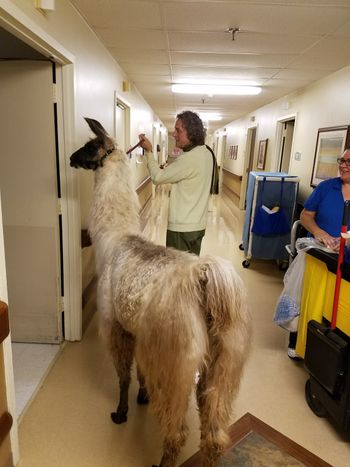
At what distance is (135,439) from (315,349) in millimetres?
1164

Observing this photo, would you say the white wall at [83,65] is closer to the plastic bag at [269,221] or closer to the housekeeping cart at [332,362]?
the housekeeping cart at [332,362]

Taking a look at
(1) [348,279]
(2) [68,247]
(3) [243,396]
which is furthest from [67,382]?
(1) [348,279]

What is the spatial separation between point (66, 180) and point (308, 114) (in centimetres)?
388

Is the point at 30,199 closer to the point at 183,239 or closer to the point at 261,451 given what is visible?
the point at 183,239

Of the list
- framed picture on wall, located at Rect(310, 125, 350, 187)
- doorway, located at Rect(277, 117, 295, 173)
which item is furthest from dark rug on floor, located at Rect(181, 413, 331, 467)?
doorway, located at Rect(277, 117, 295, 173)

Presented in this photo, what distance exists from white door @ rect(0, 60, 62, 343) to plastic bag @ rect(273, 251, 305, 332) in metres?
1.72

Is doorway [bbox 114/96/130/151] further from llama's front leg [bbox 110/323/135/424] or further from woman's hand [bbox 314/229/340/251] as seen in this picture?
llama's front leg [bbox 110/323/135/424]

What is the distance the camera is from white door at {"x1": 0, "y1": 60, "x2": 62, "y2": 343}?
2152 mm

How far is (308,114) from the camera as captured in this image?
4.67m

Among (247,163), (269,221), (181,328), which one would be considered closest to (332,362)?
(181,328)

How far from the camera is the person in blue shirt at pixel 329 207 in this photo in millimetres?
2250

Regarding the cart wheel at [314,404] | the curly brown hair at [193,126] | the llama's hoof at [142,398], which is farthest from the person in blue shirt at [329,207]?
the llama's hoof at [142,398]

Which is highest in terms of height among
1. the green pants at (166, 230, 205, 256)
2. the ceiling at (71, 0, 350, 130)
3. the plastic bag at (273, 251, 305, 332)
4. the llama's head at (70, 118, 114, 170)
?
the ceiling at (71, 0, 350, 130)

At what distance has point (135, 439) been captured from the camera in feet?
5.85
